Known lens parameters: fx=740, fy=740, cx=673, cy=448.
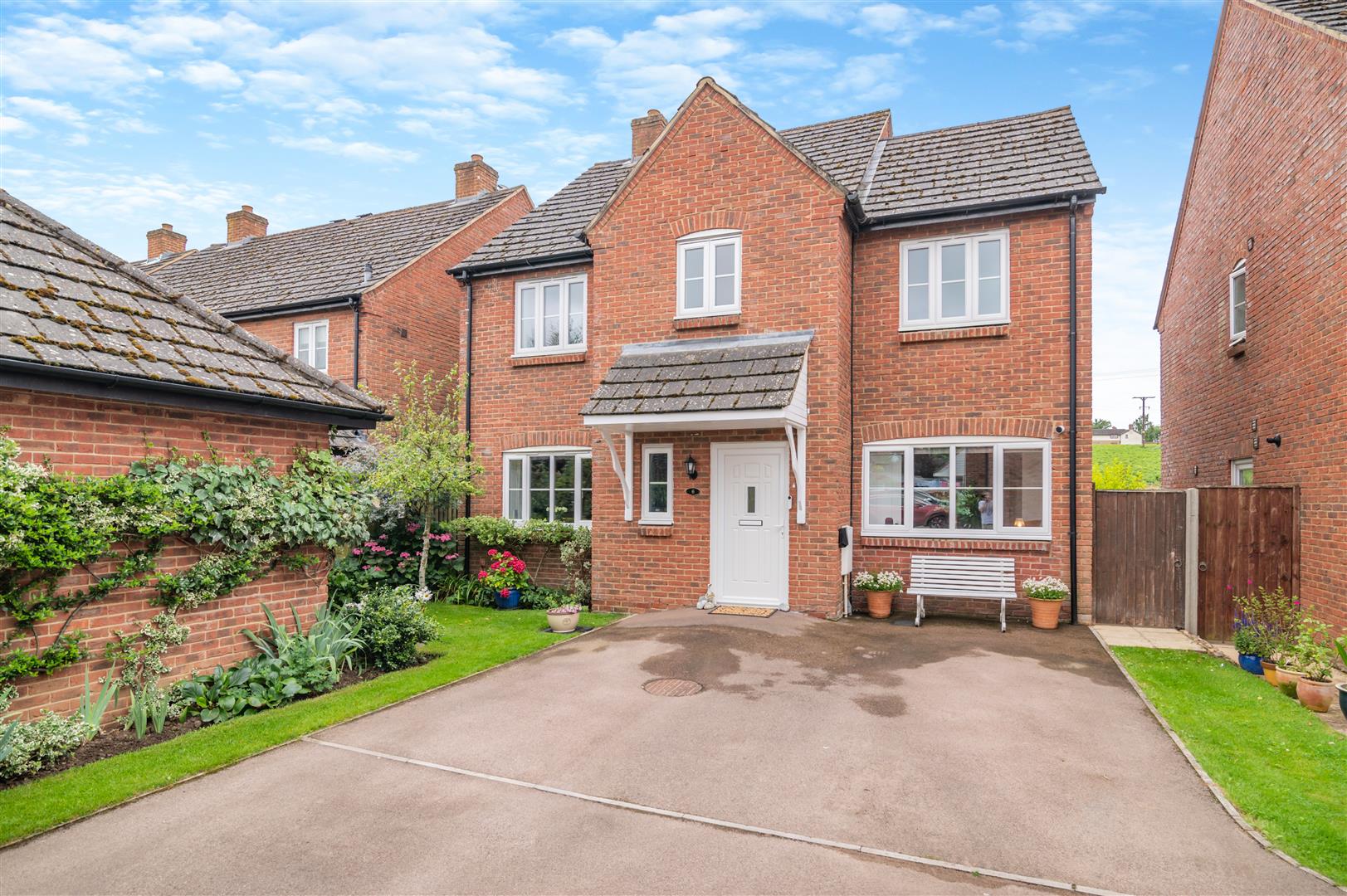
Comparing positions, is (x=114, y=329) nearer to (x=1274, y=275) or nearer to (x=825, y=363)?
(x=825, y=363)

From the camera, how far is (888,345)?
11539mm

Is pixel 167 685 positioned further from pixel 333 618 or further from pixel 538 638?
pixel 538 638

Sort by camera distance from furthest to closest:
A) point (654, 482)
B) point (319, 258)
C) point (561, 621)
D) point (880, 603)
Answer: point (319, 258)
point (654, 482)
point (880, 603)
point (561, 621)

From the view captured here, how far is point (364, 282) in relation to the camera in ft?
54.9

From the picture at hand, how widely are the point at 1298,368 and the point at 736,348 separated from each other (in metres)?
7.11

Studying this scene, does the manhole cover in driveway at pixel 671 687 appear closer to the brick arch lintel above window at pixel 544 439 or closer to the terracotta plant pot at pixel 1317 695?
the terracotta plant pot at pixel 1317 695

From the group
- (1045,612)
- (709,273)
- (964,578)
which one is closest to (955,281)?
(709,273)

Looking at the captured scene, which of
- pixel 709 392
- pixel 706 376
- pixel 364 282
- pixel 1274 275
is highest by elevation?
pixel 364 282

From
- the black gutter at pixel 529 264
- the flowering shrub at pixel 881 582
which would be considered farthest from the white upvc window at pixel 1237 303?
the black gutter at pixel 529 264

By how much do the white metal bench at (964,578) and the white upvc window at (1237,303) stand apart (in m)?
5.52

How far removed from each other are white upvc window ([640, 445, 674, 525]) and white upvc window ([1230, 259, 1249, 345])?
9.24 metres

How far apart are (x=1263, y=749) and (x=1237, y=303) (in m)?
9.08

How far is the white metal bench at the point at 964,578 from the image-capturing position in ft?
34.0

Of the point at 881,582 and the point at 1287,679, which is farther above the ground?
the point at 881,582
